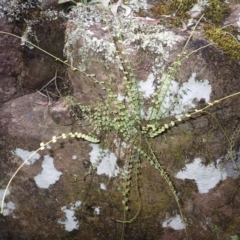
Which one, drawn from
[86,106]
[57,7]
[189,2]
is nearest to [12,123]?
[86,106]

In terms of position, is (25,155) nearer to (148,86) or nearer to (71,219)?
(71,219)

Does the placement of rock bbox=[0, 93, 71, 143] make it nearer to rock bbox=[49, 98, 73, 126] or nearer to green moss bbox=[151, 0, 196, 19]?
rock bbox=[49, 98, 73, 126]

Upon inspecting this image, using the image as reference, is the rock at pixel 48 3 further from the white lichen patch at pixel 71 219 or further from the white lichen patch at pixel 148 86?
the white lichen patch at pixel 71 219

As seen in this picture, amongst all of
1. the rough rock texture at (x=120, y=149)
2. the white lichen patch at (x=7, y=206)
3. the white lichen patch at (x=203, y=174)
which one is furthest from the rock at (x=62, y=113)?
the white lichen patch at (x=203, y=174)

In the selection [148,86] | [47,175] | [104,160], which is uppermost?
[148,86]

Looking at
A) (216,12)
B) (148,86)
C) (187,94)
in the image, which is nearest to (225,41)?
(216,12)

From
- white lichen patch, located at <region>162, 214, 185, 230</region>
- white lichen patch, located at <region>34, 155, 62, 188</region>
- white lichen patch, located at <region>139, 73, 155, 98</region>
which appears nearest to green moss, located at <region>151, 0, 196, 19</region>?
white lichen patch, located at <region>139, 73, 155, 98</region>
